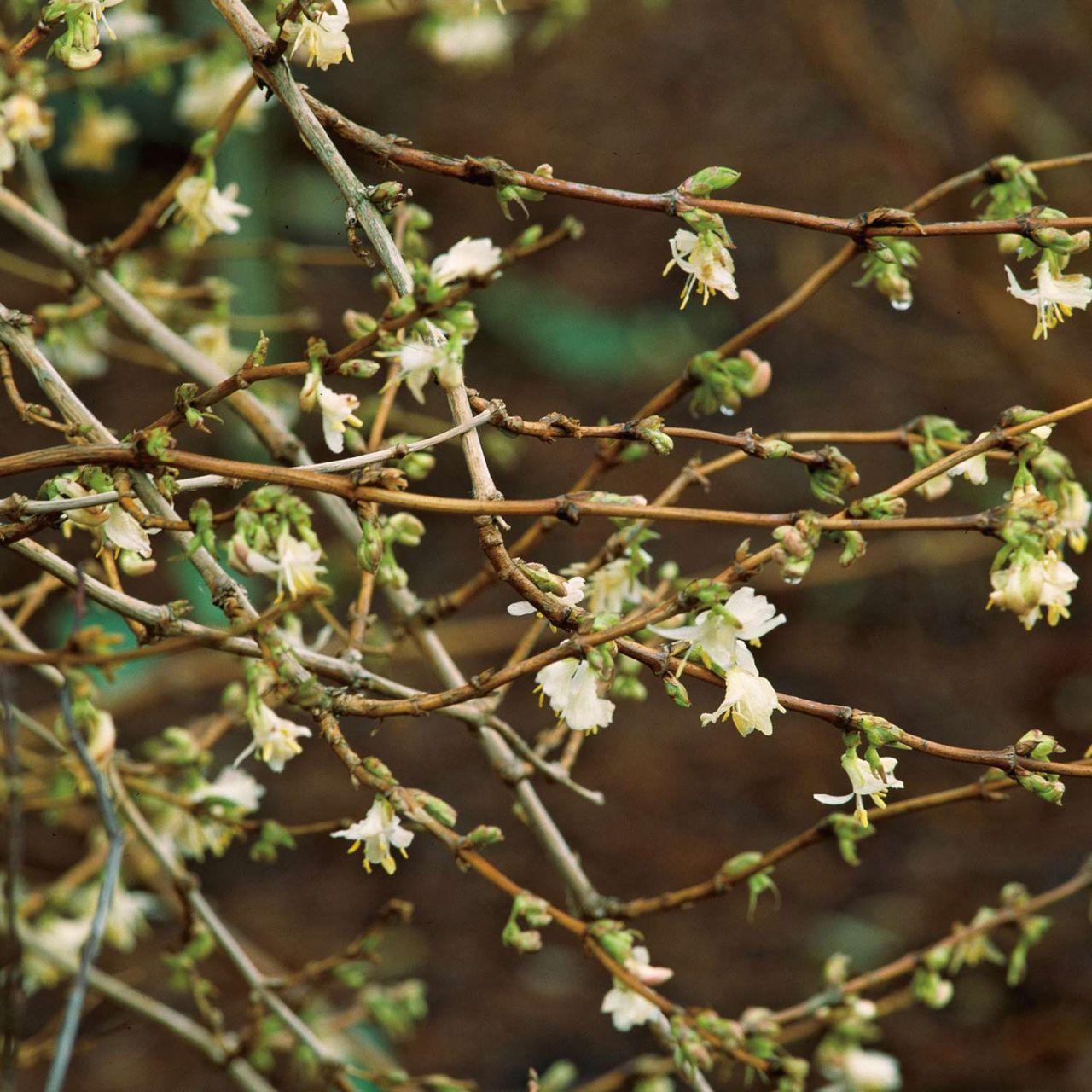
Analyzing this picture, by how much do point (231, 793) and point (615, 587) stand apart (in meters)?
0.44

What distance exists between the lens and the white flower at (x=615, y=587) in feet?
3.46

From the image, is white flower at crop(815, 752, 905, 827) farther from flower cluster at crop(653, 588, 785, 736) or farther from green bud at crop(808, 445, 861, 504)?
green bud at crop(808, 445, 861, 504)

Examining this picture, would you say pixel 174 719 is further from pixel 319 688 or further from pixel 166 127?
pixel 319 688

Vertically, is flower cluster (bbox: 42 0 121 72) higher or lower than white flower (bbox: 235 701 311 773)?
higher

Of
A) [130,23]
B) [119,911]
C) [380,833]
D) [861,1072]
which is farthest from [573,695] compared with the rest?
[130,23]

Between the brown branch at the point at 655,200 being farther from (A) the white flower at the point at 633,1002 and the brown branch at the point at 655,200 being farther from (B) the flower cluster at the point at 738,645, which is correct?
(A) the white flower at the point at 633,1002

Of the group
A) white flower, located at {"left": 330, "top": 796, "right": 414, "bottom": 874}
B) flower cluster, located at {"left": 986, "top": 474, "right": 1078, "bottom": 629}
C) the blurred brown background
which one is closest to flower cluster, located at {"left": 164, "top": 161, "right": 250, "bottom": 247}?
white flower, located at {"left": 330, "top": 796, "right": 414, "bottom": 874}

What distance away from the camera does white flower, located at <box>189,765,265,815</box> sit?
1171 mm

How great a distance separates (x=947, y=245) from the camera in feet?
8.16

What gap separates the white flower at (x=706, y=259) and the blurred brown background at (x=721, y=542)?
1452mm

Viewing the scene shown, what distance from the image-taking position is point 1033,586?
2.79ft

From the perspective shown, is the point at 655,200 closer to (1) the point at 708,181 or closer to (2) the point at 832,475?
(1) the point at 708,181

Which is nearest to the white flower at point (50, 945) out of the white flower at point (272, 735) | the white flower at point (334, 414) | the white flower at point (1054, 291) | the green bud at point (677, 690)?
the white flower at point (272, 735)

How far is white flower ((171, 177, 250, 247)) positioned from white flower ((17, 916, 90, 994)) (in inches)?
29.3
